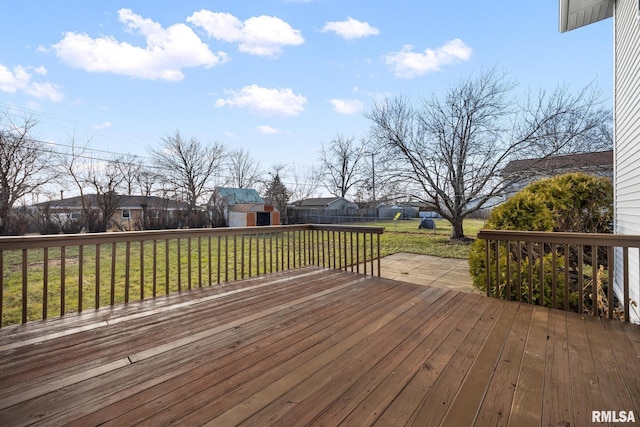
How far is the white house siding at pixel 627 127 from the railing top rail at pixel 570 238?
1203 mm

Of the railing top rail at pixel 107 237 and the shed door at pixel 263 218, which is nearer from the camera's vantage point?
the railing top rail at pixel 107 237

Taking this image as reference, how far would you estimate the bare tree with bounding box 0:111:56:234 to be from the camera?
28.9 ft

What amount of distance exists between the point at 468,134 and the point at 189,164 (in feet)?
48.7

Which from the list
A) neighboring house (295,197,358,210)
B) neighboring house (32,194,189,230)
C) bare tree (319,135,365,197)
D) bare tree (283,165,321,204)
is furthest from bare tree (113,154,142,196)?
bare tree (319,135,365,197)

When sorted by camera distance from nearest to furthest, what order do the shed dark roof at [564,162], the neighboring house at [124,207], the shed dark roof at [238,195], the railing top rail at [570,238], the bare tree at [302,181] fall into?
1. the railing top rail at [570,238]
2. the shed dark roof at [564,162]
3. the neighboring house at [124,207]
4. the shed dark roof at [238,195]
5. the bare tree at [302,181]

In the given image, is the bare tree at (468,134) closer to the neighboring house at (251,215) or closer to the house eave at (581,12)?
the house eave at (581,12)

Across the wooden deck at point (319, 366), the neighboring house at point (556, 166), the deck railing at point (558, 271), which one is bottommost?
the wooden deck at point (319, 366)

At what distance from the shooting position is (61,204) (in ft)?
32.9

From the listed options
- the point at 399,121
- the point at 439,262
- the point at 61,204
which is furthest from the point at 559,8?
the point at 61,204

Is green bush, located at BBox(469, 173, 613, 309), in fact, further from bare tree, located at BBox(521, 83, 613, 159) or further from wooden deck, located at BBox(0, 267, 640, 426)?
bare tree, located at BBox(521, 83, 613, 159)

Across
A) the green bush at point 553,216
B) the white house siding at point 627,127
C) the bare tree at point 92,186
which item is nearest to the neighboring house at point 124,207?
the bare tree at point 92,186

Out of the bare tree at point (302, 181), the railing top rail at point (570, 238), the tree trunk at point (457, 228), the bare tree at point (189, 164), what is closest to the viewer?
the railing top rail at point (570, 238)

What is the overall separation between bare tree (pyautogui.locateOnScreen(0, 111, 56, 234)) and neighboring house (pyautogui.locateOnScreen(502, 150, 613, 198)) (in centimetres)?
1621

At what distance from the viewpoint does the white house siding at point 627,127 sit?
303 cm
